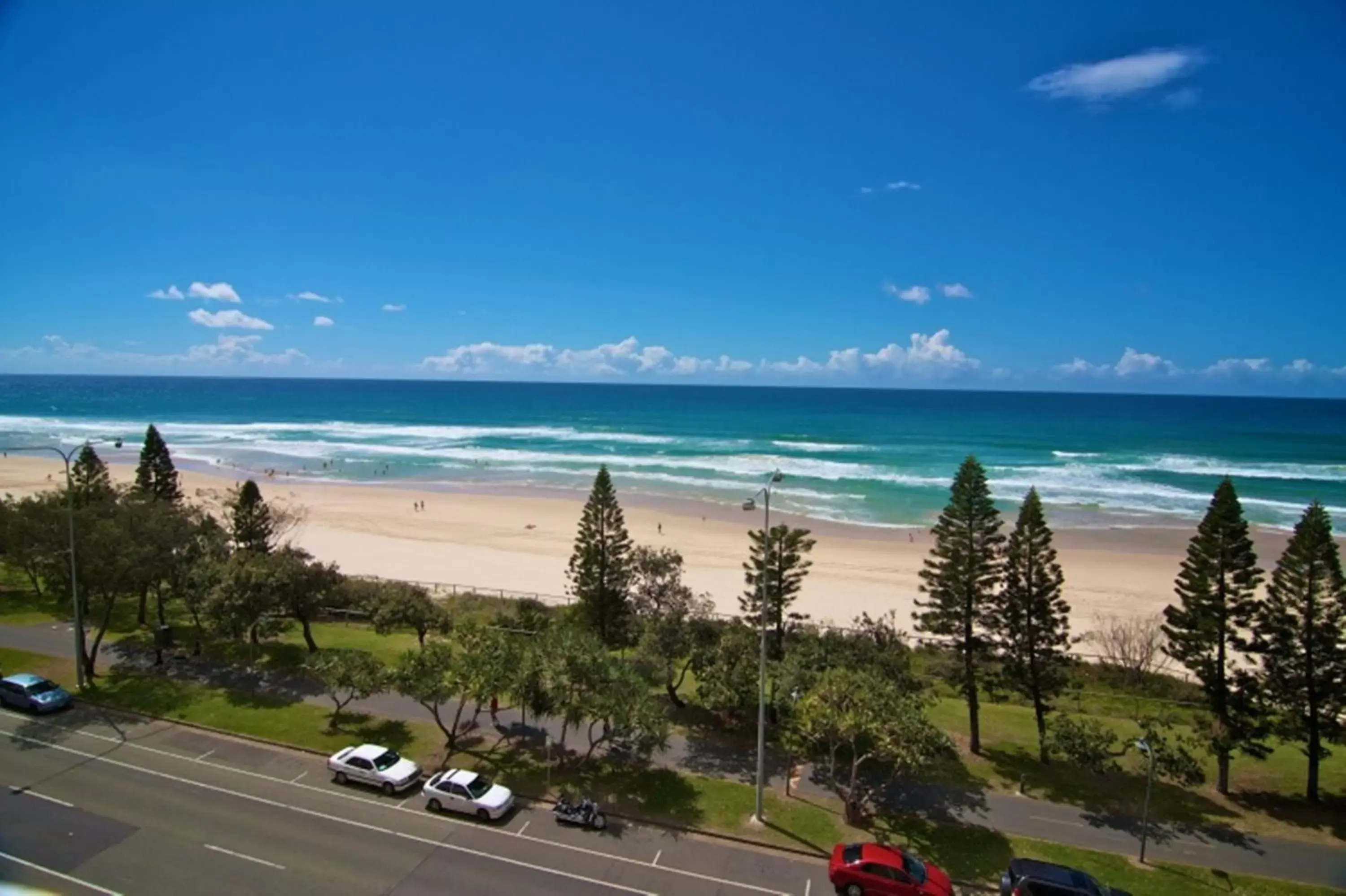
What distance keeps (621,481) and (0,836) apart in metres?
62.0

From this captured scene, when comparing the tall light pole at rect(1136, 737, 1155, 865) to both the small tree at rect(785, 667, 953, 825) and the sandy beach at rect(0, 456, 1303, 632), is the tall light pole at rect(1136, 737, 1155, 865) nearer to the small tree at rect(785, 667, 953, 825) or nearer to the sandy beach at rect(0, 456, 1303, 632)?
the small tree at rect(785, 667, 953, 825)

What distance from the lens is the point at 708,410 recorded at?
613 ft

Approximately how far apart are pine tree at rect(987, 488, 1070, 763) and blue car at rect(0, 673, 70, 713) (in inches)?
1156

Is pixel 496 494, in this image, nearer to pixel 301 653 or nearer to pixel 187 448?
pixel 301 653

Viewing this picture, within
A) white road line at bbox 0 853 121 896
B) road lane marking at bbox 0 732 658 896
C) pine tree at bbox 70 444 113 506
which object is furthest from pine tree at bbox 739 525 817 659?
pine tree at bbox 70 444 113 506

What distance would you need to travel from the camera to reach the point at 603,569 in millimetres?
30406

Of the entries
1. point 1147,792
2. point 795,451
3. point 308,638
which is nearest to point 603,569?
point 308,638

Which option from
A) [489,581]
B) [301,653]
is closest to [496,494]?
[489,581]

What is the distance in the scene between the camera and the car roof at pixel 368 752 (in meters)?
18.0

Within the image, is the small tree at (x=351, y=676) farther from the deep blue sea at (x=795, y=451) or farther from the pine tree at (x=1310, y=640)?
the deep blue sea at (x=795, y=451)

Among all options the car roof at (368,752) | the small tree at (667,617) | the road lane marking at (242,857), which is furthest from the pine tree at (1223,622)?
the road lane marking at (242,857)

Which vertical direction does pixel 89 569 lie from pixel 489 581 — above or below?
above

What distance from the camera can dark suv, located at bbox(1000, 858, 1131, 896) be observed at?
1400 centimetres

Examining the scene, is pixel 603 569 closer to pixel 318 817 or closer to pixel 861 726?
pixel 318 817
